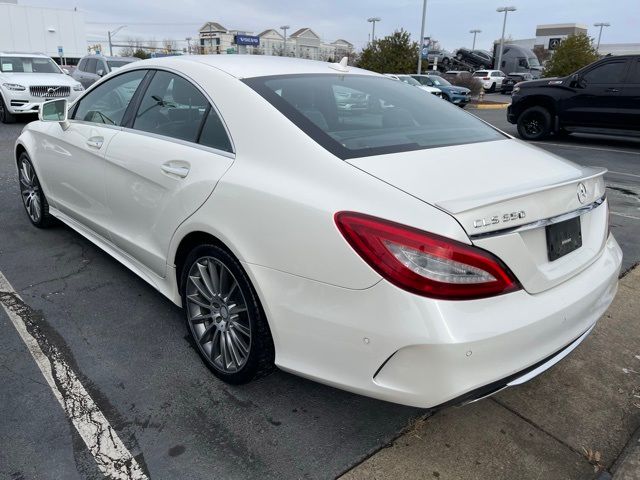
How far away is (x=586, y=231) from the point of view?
2266 mm

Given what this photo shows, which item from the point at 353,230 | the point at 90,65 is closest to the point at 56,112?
the point at 353,230

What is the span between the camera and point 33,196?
4754 millimetres

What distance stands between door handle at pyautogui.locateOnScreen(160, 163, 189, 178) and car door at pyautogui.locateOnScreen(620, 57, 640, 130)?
394 inches

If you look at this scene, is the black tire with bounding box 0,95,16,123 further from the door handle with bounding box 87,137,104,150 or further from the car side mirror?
the door handle with bounding box 87,137,104,150

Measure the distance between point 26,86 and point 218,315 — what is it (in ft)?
41.0

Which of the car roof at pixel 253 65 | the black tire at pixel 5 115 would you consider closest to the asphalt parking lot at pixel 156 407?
the car roof at pixel 253 65

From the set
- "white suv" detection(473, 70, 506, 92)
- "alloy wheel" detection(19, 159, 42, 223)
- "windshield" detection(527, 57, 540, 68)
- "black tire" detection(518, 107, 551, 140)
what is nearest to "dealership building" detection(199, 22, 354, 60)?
"windshield" detection(527, 57, 540, 68)

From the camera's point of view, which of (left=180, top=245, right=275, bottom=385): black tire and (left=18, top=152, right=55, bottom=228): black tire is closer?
(left=180, top=245, right=275, bottom=385): black tire

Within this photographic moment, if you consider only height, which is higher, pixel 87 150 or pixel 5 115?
pixel 87 150

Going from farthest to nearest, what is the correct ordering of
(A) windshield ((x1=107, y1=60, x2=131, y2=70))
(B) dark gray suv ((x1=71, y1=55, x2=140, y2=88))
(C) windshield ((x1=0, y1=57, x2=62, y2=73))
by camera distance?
(A) windshield ((x1=107, y1=60, x2=131, y2=70)) < (B) dark gray suv ((x1=71, y1=55, x2=140, y2=88)) < (C) windshield ((x1=0, y1=57, x2=62, y2=73))

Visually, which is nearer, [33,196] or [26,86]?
[33,196]

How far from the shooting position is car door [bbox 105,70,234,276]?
2.52 m

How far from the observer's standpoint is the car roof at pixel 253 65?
8.91ft

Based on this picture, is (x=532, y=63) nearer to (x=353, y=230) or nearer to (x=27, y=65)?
(x=27, y=65)
